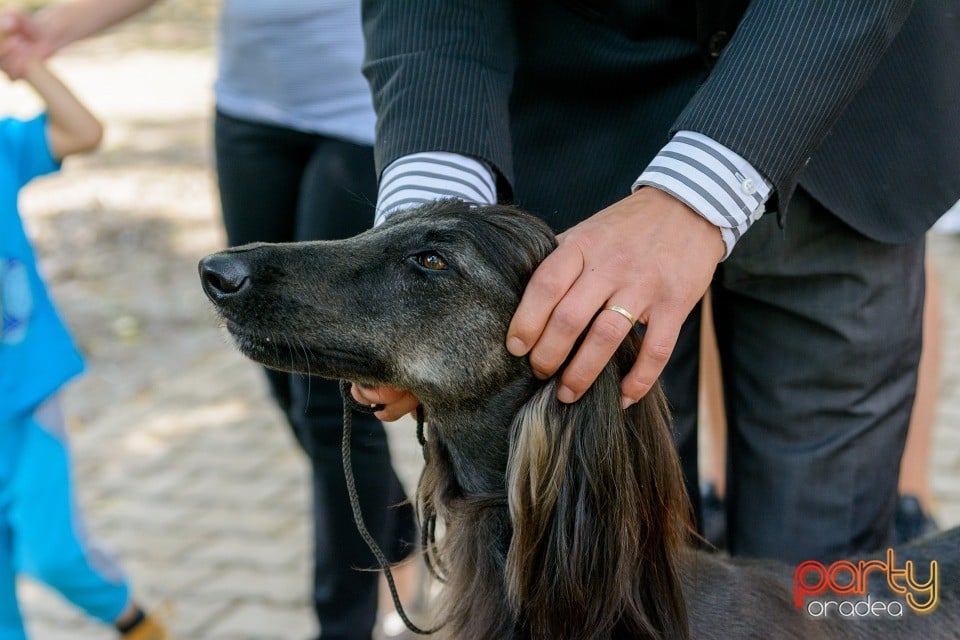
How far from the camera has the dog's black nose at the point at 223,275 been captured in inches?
93.3

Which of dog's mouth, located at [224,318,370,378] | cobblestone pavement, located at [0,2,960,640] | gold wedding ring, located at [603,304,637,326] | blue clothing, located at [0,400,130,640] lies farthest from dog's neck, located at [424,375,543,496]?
blue clothing, located at [0,400,130,640]

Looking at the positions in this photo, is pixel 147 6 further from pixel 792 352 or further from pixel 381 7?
pixel 792 352

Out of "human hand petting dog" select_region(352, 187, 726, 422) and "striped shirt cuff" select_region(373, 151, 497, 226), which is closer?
"human hand petting dog" select_region(352, 187, 726, 422)

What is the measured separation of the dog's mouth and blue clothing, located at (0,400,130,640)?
1804 millimetres

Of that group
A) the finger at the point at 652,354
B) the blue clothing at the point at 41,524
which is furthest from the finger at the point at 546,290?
the blue clothing at the point at 41,524

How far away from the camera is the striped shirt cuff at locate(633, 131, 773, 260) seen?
2.15 metres

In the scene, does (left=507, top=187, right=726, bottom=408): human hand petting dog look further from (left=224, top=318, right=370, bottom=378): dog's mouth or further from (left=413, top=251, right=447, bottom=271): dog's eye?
(left=224, top=318, right=370, bottom=378): dog's mouth

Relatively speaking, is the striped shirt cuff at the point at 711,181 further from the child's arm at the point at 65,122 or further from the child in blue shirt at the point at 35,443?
the child's arm at the point at 65,122

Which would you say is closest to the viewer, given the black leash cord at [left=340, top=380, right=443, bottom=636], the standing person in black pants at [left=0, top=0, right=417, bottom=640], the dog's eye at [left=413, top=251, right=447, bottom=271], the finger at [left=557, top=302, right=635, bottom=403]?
the finger at [left=557, top=302, right=635, bottom=403]

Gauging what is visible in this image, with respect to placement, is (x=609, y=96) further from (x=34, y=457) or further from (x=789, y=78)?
(x=34, y=457)

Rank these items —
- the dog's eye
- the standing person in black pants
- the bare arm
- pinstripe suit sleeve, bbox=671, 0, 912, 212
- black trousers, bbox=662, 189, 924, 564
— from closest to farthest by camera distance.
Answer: pinstripe suit sleeve, bbox=671, 0, 912, 212
the dog's eye
black trousers, bbox=662, 189, 924, 564
the standing person in black pants
the bare arm

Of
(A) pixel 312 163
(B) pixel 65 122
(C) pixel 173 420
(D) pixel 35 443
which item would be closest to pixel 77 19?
(B) pixel 65 122

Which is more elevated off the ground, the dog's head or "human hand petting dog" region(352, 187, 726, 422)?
"human hand petting dog" region(352, 187, 726, 422)

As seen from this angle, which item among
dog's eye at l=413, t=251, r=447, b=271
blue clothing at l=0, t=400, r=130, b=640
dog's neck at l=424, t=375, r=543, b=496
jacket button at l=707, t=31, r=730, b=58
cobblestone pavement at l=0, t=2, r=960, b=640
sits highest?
jacket button at l=707, t=31, r=730, b=58
